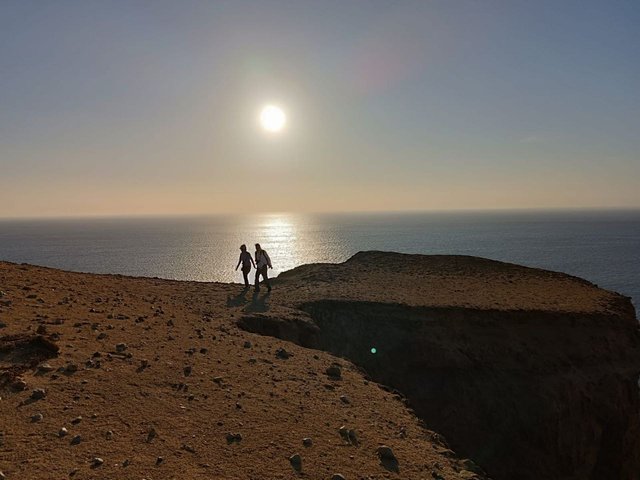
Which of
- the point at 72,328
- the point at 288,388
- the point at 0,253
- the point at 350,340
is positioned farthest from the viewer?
the point at 0,253

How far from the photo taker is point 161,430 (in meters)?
8.27

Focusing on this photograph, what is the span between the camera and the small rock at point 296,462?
780cm

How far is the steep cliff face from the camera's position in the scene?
1959 centimetres

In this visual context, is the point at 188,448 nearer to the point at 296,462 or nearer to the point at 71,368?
the point at 296,462

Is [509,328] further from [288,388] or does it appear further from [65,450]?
[65,450]

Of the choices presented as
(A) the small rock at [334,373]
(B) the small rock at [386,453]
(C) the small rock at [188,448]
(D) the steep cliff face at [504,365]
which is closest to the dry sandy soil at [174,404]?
(C) the small rock at [188,448]

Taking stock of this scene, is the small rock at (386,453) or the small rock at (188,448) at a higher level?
the small rock at (188,448)

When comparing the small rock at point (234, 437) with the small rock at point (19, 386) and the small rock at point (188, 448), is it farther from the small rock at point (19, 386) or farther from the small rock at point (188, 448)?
the small rock at point (19, 386)

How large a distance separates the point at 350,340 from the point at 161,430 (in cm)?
1209

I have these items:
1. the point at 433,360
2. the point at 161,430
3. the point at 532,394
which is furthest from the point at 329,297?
the point at 161,430

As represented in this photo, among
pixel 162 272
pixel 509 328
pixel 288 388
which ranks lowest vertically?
pixel 162 272

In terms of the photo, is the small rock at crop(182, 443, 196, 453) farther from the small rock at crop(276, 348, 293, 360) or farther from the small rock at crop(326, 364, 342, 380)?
the small rock at crop(276, 348, 293, 360)

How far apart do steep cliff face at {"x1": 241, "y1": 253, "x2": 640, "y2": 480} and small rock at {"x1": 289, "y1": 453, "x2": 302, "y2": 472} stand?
9.62 m

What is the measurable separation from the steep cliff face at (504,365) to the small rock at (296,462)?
379 inches
